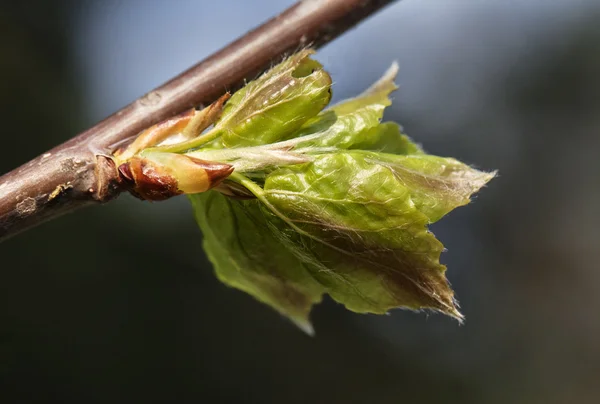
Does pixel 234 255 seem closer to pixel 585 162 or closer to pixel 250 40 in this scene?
pixel 250 40

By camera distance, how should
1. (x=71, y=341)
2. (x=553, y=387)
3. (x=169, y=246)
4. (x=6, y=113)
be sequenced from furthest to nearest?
(x=553, y=387)
(x=169, y=246)
(x=71, y=341)
(x=6, y=113)

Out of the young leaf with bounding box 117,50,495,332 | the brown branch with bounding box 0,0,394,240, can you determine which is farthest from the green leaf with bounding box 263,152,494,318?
the brown branch with bounding box 0,0,394,240

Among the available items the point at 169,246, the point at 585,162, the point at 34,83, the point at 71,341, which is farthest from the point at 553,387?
the point at 34,83

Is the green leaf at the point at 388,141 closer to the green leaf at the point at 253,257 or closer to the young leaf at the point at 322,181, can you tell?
the young leaf at the point at 322,181

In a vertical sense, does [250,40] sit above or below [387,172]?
above

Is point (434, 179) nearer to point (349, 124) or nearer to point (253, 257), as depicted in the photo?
point (349, 124)
